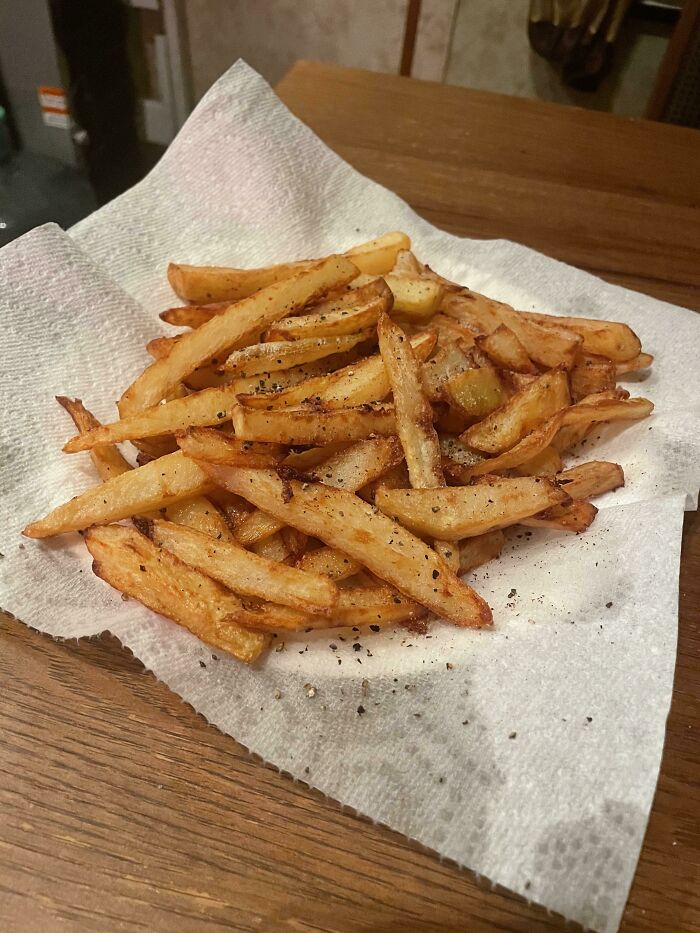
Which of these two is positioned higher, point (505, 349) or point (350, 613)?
point (505, 349)

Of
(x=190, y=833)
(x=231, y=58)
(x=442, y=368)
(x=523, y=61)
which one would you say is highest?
(x=442, y=368)

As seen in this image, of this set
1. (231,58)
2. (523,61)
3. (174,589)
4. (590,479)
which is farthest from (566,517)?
(231,58)

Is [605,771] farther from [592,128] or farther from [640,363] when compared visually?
[592,128]

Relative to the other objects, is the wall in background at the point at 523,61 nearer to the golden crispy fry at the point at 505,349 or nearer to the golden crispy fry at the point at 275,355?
the golden crispy fry at the point at 505,349

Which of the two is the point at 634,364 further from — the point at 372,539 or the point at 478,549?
the point at 372,539

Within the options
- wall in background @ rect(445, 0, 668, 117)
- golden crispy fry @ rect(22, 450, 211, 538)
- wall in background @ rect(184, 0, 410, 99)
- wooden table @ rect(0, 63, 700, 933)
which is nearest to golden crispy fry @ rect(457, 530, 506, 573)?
wooden table @ rect(0, 63, 700, 933)

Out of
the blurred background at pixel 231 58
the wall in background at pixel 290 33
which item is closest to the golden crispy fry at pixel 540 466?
the blurred background at pixel 231 58
